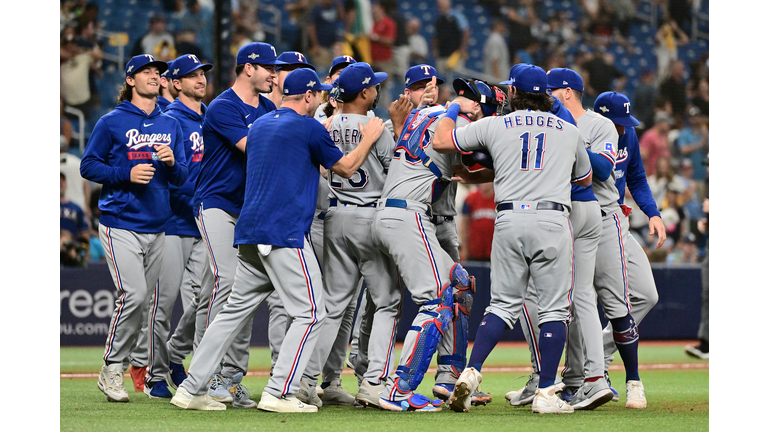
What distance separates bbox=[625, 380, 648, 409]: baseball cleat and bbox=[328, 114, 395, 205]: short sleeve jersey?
206 cm

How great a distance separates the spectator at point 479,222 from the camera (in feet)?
38.2

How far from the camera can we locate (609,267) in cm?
535

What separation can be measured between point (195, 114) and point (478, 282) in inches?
203

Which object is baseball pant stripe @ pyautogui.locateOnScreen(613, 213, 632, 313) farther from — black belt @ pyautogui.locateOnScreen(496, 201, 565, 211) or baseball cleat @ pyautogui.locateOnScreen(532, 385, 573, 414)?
baseball cleat @ pyautogui.locateOnScreen(532, 385, 573, 414)

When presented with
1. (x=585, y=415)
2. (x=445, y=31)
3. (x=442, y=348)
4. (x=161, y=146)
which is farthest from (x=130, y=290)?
(x=445, y=31)

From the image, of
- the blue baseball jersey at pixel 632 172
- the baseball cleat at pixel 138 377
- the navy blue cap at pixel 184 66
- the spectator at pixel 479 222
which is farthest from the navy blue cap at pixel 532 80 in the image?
the spectator at pixel 479 222

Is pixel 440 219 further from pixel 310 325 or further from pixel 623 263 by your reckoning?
pixel 310 325

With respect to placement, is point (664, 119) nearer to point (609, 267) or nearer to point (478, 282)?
point (478, 282)

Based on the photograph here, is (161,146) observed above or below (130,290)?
above

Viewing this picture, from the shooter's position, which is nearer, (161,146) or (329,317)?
(329,317)

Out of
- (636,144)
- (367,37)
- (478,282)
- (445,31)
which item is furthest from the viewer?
(445,31)

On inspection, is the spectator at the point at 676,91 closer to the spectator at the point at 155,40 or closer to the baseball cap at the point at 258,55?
the spectator at the point at 155,40

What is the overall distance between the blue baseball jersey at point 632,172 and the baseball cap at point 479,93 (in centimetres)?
120

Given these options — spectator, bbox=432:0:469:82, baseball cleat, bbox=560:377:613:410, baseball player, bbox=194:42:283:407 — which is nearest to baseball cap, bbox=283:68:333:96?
baseball player, bbox=194:42:283:407
